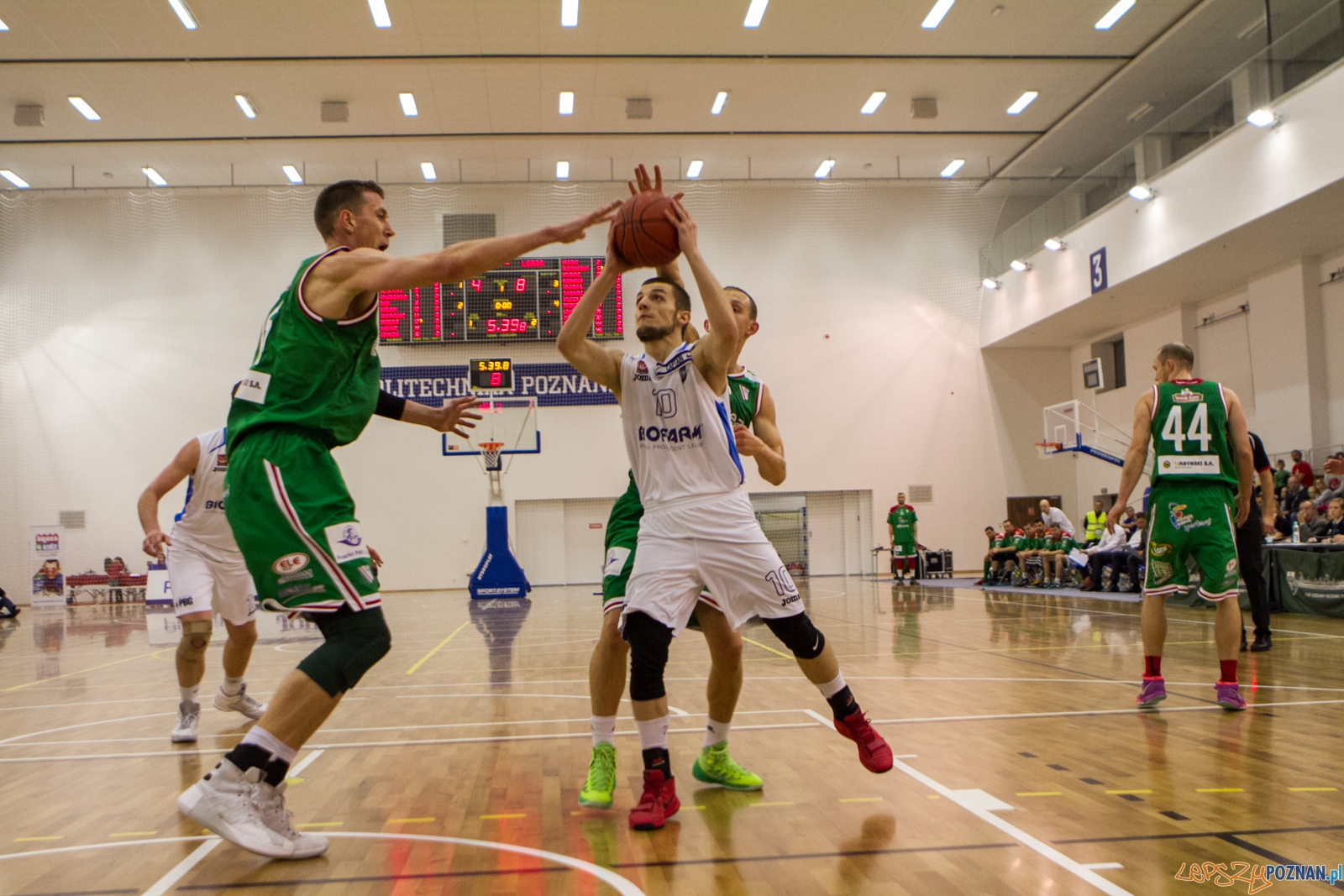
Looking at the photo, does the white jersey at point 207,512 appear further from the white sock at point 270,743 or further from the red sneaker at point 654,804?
the red sneaker at point 654,804

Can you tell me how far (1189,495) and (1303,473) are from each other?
10817 millimetres

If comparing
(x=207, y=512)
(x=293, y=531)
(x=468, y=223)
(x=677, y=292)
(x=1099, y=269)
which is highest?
(x=468, y=223)

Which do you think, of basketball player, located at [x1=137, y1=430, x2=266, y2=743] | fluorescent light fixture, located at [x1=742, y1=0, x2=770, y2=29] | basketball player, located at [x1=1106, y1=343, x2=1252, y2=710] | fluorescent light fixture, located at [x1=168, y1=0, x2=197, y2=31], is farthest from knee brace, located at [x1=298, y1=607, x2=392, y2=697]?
fluorescent light fixture, located at [x1=168, y1=0, x2=197, y2=31]

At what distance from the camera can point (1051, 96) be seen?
1822cm

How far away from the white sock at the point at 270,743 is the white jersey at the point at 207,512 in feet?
8.18

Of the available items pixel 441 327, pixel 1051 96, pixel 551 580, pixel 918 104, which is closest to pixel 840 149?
pixel 918 104

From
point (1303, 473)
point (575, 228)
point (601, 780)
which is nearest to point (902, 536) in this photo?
point (1303, 473)

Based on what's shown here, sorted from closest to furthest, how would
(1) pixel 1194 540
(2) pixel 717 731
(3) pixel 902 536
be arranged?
1. (2) pixel 717 731
2. (1) pixel 1194 540
3. (3) pixel 902 536

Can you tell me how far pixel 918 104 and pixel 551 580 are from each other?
12708 mm

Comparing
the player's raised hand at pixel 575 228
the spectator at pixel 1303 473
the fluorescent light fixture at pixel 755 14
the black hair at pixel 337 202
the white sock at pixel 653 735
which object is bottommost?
the white sock at pixel 653 735

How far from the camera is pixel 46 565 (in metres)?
20.3

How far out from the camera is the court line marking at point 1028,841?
7.48 feet

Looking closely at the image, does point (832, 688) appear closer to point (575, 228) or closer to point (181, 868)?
point (575, 228)

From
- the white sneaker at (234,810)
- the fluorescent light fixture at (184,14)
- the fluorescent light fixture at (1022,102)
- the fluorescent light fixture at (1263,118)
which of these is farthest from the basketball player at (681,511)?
the fluorescent light fixture at (1022,102)
